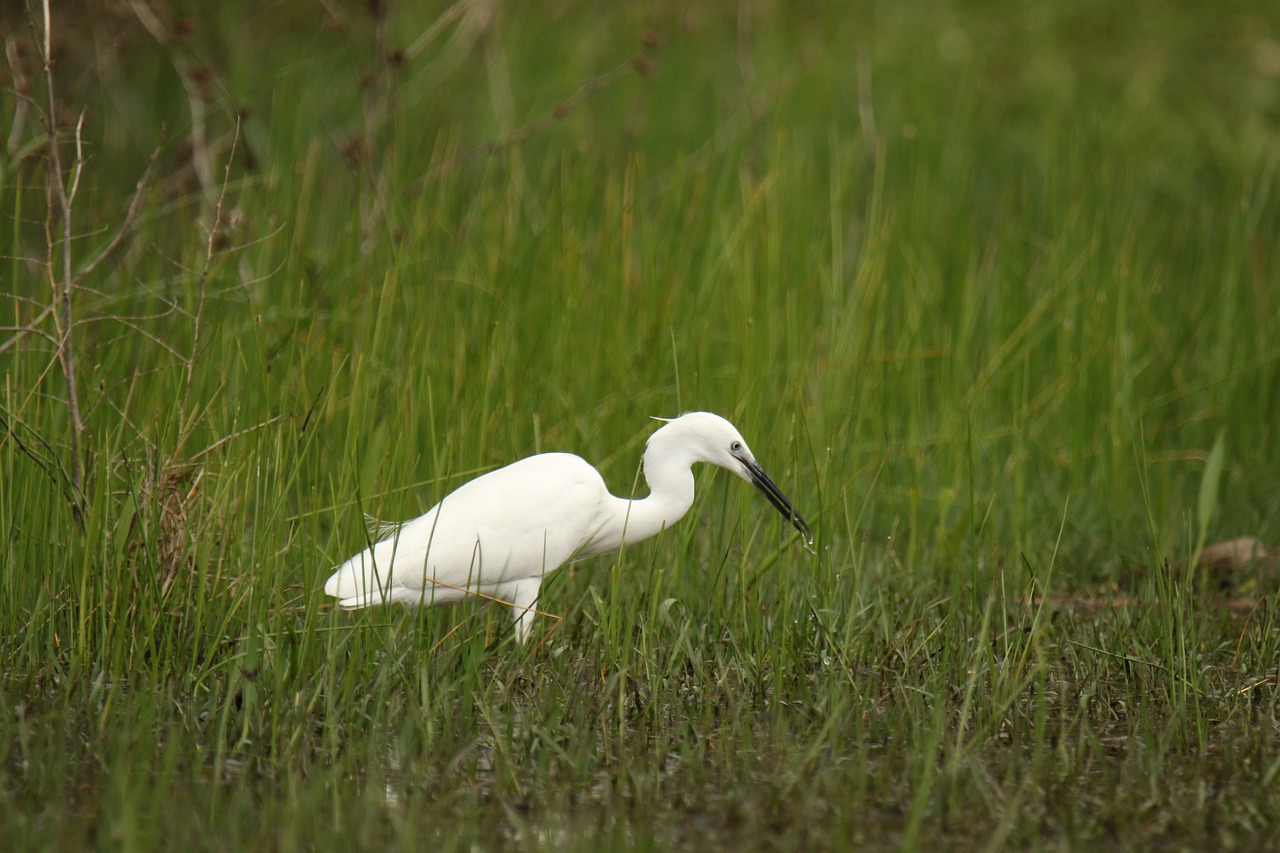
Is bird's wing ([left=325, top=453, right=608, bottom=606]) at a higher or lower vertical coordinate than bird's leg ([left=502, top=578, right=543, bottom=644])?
higher

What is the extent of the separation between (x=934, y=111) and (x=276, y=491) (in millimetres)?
4787

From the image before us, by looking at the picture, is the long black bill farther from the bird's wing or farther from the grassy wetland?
the bird's wing

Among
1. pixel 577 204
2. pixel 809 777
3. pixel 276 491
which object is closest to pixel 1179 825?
pixel 809 777

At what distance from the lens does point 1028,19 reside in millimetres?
9422

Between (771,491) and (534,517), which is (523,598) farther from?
(771,491)

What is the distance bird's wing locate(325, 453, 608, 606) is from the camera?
3.62 meters

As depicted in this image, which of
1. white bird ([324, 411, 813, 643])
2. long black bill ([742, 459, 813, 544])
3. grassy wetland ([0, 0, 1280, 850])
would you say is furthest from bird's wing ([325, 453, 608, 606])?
long black bill ([742, 459, 813, 544])

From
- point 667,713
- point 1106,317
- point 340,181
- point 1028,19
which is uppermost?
point 1028,19

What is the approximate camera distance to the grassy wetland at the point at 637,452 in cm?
285

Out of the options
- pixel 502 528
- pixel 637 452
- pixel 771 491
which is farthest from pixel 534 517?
pixel 637 452

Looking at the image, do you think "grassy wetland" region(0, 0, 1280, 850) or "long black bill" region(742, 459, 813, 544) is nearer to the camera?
"grassy wetland" region(0, 0, 1280, 850)

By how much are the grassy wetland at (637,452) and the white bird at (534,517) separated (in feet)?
0.39

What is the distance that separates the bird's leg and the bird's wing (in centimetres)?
3

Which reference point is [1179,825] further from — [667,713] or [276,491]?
[276,491]
